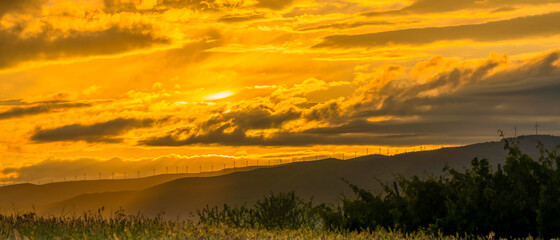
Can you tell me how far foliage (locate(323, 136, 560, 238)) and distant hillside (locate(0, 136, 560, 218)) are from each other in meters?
124

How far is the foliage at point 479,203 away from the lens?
16.2 m

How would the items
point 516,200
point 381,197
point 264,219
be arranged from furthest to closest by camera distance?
point 264,219 → point 381,197 → point 516,200

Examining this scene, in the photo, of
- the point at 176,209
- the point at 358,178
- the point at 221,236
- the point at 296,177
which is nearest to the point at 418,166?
the point at 358,178

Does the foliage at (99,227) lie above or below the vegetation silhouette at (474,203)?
below

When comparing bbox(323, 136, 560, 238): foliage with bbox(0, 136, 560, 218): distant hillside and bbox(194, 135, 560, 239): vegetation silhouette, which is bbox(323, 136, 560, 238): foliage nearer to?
bbox(194, 135, 560, 239): vegetation silhouette

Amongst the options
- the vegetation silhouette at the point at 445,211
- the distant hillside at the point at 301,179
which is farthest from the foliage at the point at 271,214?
the distant hillside at the point at 301,179

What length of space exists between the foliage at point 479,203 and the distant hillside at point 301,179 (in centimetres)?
12416

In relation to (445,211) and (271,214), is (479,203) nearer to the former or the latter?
(445,211)

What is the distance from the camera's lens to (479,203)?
16.7 metres

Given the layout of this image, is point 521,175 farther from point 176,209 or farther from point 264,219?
point 176,209

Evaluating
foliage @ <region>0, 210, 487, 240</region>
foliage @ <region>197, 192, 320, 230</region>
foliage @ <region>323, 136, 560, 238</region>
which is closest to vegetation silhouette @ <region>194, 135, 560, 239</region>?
foliage @ <region>323, 136, 560, 238</region>

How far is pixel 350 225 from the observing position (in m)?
18.8

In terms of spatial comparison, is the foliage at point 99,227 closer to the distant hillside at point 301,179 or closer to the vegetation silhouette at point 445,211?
the vegetation silhouette at point 445,211

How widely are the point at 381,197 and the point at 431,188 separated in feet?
5.97
